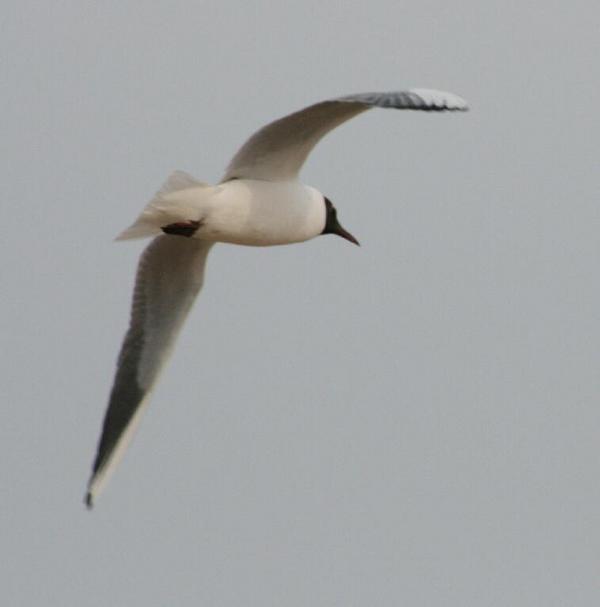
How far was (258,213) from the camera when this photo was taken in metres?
8.95

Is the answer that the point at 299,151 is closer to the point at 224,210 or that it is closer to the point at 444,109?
the point at 224,210

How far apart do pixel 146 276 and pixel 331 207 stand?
0.93 metres

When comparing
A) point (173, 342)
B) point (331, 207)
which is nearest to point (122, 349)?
point (173, 342)

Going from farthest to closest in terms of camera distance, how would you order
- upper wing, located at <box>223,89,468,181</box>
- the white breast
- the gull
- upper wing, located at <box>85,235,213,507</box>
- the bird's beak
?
the bird's beak < upper wing, located at <box>85,235,213,507</box> < the white breast < the gull < upper wing, located at <box>223,89,468,181</box>

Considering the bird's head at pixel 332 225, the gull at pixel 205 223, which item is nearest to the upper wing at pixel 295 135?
the gull at pixel 205 223

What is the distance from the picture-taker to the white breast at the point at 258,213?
8820mm

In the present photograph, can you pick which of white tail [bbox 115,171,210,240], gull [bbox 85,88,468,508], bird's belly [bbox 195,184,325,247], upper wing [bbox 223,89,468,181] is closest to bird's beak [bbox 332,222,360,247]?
gull [bbox 85,88,468,508]

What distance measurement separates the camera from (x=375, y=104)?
25.4 ft

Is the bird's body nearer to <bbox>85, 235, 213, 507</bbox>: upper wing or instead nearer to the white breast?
the white breast

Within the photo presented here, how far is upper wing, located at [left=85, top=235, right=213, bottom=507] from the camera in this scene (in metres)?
9.70

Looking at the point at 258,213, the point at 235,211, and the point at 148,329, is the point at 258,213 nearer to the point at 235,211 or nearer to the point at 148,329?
the point at 235,211

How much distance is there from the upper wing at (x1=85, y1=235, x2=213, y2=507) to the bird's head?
0.57 m

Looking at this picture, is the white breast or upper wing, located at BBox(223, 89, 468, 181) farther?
the white breast

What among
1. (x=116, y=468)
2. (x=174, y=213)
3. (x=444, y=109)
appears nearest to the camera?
(x=444, y=109)
